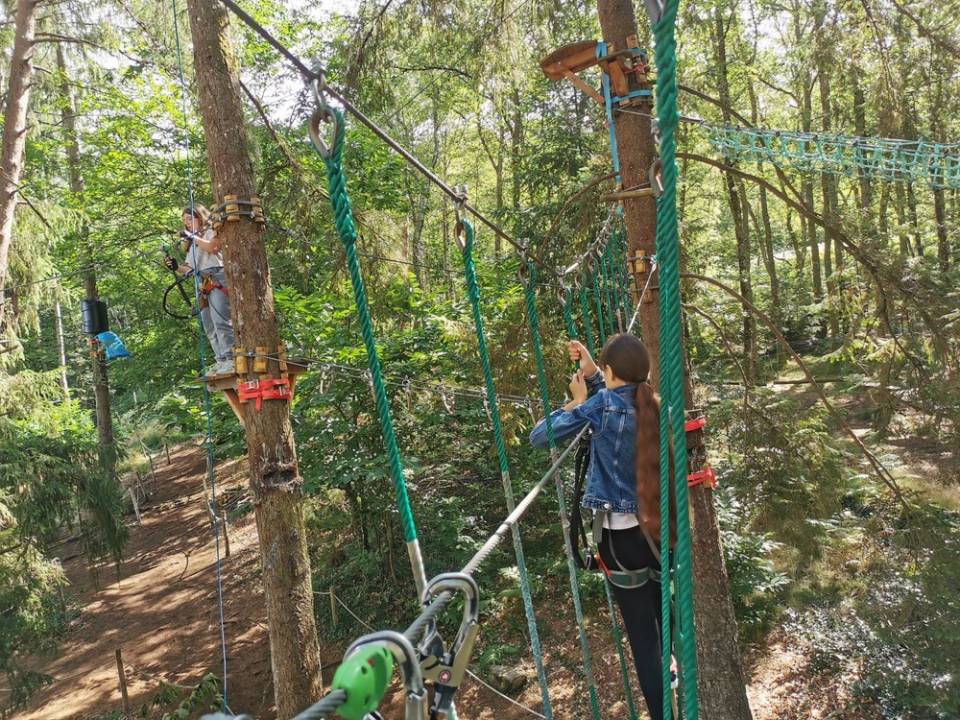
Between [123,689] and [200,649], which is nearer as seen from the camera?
[123,689]

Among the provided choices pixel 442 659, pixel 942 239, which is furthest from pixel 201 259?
pixel 942 239

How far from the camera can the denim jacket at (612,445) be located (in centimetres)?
189

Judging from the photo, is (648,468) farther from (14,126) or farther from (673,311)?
(14,126)

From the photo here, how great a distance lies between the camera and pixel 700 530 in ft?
11.3

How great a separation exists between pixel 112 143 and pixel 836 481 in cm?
766

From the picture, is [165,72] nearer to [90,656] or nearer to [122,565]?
[90,656]

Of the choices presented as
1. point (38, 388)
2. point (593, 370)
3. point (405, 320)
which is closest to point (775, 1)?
point (405, 320)

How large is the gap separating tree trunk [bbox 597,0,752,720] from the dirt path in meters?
4.12

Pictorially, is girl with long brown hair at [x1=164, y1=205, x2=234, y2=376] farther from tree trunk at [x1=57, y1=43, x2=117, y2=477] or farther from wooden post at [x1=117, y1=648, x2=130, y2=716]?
wooden post at [x1=117, y1=648, x2=130, y2=716]

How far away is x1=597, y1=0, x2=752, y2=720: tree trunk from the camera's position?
325 centimetres

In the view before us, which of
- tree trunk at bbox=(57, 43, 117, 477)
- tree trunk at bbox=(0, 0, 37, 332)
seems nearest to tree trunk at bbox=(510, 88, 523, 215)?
tree trunk at bbox=(0, 0, 37, 332)

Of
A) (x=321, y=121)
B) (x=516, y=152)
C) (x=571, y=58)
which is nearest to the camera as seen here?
(x=321, y=121)

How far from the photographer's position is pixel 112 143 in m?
7.41

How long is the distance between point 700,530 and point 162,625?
23.0 ft
